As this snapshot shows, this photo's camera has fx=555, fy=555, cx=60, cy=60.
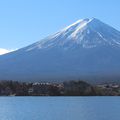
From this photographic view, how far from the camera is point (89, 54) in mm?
159875

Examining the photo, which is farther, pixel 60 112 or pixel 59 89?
pixel 59 89

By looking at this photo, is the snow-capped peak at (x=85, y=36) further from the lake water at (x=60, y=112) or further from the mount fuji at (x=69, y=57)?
the lake water at (x=60, y=112)

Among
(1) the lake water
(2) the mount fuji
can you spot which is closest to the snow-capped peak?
(2) the mount fuji

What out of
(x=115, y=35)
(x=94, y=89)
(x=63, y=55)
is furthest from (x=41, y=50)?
(x=94, y=89)

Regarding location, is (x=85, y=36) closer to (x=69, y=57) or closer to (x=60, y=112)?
(x=69, y=57)

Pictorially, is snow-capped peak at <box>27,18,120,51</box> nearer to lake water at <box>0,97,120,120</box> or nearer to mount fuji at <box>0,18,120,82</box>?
mount fuji at <box>0,18,120,82</box>

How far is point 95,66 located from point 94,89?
5753 cm

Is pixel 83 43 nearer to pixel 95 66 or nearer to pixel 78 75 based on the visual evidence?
pixel 95 66

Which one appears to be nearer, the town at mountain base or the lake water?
the lake water

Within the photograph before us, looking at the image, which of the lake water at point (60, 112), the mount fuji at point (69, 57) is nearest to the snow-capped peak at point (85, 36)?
the mount fuji at point (69, 57)

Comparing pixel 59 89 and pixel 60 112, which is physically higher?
pixel 59 89

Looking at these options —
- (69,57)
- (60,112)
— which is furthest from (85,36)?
(60,112)

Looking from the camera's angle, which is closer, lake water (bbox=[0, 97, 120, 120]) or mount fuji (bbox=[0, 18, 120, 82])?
lake water (bbox=[0, 97, 120, 120])

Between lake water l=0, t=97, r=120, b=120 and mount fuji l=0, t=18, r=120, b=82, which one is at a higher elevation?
mount fuji l=0, t=18, r=120, b=82
